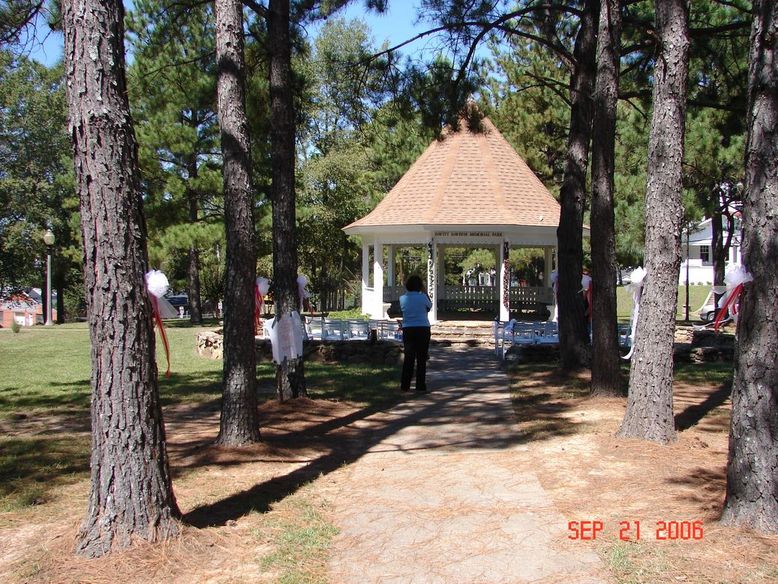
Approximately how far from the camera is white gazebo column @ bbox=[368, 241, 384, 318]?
20141mm

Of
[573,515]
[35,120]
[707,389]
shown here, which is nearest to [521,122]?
[707,389]

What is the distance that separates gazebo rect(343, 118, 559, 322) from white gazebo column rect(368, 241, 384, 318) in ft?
0.09

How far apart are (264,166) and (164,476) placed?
1773 centimetres

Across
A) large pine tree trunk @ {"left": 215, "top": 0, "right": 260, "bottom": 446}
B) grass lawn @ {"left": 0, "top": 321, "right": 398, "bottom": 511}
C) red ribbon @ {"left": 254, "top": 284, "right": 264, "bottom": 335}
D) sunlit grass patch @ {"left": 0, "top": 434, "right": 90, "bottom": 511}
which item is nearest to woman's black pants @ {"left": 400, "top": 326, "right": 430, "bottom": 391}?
grass lawn @ {"left": 0, "top": 321, "right": 398, "bottom": 511}

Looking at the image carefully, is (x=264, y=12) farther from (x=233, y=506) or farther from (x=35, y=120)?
(x=35, y=120)

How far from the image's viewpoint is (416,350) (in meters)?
9.91

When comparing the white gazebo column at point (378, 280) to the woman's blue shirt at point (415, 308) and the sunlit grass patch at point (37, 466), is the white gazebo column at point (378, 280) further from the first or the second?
the sunlit grass patch at point (37, 466)

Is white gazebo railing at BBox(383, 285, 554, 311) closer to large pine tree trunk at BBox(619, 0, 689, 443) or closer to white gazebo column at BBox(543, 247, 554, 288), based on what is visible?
white gazebo column at BBox(543, 247, 554, 288)

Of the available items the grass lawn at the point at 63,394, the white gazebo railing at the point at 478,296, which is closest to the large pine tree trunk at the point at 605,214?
the grass lawn at the point at 63,394

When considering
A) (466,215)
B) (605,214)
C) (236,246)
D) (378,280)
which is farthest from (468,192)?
(236,246)

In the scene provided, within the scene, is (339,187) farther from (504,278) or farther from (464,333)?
(464,333)

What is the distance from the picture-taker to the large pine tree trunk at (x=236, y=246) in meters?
6.46

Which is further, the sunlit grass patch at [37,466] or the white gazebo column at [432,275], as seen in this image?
the white gazebo column at [432,275]

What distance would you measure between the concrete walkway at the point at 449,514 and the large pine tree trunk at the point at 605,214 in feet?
5.19
